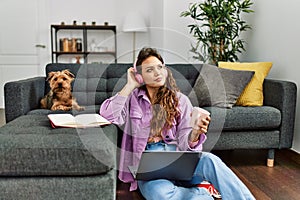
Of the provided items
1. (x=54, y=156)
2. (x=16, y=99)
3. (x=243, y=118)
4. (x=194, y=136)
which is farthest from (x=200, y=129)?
(x=16, y=99)

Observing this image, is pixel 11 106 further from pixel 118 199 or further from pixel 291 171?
pixel 291 171

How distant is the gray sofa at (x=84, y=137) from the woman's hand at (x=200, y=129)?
39 cm

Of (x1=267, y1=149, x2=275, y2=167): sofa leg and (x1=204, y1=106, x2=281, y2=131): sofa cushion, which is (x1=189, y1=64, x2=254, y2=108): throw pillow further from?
(x1=267, y1=149, x2=275, y2=167): sofa leg

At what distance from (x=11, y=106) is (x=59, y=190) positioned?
3.67ft

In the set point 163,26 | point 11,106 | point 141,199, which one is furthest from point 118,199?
point 163,26

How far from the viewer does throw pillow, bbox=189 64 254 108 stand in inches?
98.2

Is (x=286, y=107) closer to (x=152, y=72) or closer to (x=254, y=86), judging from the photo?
(x=254, y=86)

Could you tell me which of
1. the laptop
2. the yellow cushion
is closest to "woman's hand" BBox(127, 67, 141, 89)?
the laptop

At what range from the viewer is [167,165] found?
159 centimetres

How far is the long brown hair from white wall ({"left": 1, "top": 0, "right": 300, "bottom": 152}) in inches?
18.6

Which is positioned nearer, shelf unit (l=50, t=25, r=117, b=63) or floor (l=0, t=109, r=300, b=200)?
floor (l=0, t=109, r=300, b=200)

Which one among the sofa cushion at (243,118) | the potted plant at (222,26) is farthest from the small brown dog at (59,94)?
the potted plant at (222,26)

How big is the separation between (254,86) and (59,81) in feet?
5.01

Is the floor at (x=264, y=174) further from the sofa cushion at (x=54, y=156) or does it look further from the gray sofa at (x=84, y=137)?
the sofa cushion at (x=54, y=156)
